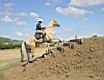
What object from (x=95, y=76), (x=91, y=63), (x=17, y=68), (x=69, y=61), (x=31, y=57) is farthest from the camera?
(x=31, y=57)

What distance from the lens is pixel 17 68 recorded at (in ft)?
63.8

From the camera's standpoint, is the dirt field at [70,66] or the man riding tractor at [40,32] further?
the man riding tractor at [40,32]

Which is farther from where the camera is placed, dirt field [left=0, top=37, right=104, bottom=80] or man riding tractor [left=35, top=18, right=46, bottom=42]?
man riding tractor [left=35, top=18, right=46, bottom=42]

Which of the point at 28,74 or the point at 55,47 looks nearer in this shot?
the point at 28,74

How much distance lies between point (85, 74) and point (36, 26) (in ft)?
20.4

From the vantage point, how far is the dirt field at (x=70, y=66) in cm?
1513

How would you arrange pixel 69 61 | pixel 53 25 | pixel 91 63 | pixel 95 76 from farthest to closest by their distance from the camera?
pixel 53 25 < pixel 69 61 < pixel 91 63 < pixel 95 76

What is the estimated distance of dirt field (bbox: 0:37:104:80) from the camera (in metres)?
15.1

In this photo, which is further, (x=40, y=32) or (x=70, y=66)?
(x=40, y=32)

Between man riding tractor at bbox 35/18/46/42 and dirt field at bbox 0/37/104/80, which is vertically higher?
man riding tractor at bbox 35/18/46/42

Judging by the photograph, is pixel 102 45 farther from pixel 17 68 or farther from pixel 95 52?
pixel 17 68

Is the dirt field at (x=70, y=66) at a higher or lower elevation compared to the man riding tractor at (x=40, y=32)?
lower

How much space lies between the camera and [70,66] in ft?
53.9

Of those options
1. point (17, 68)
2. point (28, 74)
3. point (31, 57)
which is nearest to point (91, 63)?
point (28, 74)
